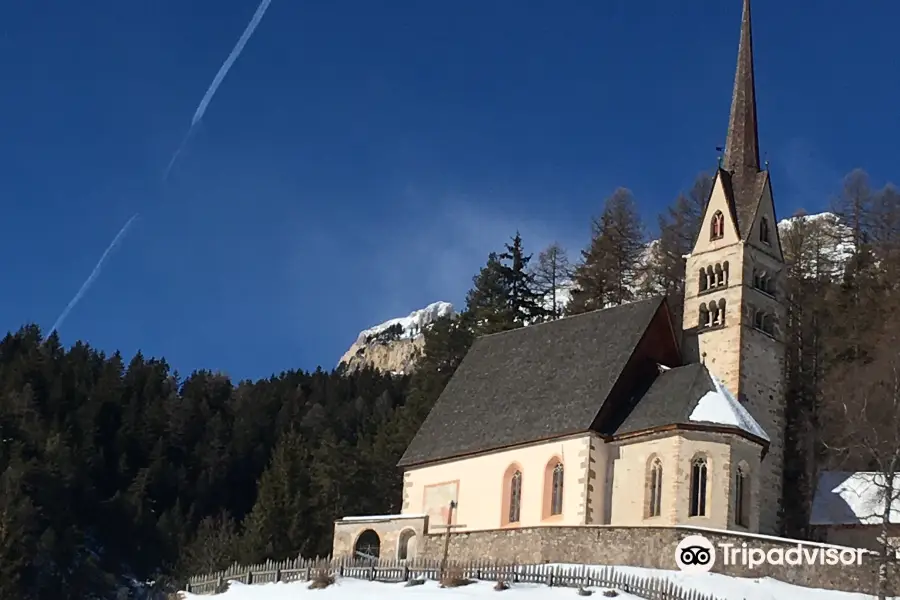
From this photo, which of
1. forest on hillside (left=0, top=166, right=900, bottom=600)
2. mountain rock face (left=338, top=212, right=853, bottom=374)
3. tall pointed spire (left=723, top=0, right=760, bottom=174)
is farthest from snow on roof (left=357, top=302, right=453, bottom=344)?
tall pointed spire (left=723, top=0, right=760, bottom=174)

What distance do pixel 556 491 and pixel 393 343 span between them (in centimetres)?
7519

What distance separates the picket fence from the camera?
30.9 m

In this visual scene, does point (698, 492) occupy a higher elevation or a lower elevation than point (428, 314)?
lower

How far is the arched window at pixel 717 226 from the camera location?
174 feet

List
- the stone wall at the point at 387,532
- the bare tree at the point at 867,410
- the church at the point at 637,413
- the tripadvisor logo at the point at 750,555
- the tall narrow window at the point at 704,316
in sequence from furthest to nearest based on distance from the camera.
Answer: the tall narrow window at the point at 704,316 → the bare tree at the point at 867,410 → the stone wall at the point at 387,532 → the church at the point at 637,413 → the tripadvisor logo at the point at 750,555

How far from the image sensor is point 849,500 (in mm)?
47031

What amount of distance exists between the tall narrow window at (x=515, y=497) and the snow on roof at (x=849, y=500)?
11.1m

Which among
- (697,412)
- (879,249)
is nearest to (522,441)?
(697,412)

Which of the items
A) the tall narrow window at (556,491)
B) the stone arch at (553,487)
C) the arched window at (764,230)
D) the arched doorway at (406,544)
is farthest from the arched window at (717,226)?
the arched doorway at (406,544)

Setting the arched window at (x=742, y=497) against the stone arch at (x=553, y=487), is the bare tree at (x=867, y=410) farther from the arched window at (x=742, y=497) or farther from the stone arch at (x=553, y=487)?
the stone arch at (x=553, y=487)

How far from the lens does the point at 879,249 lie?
6606cm

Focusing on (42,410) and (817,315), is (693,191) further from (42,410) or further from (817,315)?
(42,410)

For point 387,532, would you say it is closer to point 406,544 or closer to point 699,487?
point 406,544

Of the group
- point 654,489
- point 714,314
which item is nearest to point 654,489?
point 654,489
